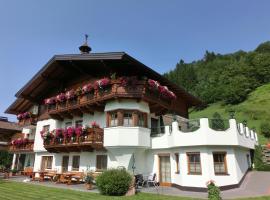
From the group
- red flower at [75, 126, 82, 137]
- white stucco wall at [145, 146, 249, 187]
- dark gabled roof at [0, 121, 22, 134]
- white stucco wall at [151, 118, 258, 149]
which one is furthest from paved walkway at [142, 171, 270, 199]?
dark gabled roof at [0, 121, 22, 134]

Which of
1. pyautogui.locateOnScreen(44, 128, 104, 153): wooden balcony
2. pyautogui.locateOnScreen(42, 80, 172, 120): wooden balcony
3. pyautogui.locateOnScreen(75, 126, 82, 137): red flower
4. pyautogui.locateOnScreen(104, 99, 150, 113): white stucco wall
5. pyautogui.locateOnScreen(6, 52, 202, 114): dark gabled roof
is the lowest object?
pyautogui.locateOnScreen(44, 128, 104, 153): wooden balcony

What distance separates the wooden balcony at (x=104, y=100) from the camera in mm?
17172

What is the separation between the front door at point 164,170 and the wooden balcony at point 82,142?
15.4ft

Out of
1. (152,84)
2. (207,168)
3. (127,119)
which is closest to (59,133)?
(127,119)

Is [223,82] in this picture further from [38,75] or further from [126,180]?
[126,180]

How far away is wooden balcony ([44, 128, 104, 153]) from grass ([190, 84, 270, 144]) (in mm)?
21356

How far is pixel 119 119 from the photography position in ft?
56.8

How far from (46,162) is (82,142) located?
28.2ft

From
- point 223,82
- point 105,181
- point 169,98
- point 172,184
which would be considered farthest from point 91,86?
point 223,82

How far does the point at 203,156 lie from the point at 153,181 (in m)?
4.34

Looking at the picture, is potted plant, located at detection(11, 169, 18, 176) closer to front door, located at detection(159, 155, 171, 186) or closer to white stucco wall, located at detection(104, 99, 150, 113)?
white stucco wall, located at detection(104, 99, 150, 113)

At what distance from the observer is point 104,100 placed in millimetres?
18109

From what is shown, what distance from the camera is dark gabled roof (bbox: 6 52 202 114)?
18.2 metres

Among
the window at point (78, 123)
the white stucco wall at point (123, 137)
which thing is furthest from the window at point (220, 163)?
the window at point (78, 123)
